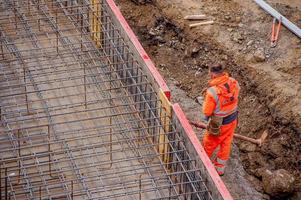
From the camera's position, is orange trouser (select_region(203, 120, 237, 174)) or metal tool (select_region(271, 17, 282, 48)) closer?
orange trouser (select_region(203, 120, 237, 174))

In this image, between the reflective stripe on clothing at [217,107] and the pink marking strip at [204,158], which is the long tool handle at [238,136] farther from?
the pink marking strip at [204,158]

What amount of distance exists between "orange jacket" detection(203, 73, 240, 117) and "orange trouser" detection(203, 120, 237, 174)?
0.34m

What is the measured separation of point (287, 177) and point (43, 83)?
12.9 feet

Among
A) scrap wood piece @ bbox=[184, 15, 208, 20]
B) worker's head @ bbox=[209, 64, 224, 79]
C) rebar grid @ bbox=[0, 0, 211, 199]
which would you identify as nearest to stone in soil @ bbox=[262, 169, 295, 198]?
rebar grid @ bbox=[0, 0, 211, 199]

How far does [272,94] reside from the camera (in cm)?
1352

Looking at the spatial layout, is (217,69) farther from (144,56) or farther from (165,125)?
(144,56)

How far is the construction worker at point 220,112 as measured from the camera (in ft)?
38.4

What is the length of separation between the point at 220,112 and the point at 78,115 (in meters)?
2.17

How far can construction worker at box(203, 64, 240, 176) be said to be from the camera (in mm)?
11719

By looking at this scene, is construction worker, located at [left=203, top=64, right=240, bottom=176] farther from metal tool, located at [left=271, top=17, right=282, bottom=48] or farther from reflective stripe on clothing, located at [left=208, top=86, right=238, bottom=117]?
metal tool, located at [left=271, top=17, right=282, bottom=48]

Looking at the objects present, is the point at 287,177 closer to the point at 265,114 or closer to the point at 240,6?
the point at 265,114

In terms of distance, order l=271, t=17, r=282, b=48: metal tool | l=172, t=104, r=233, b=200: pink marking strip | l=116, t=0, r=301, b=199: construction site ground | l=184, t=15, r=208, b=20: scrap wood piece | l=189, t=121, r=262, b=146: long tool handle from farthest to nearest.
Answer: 1. l=184, t=15, r=208, b=20: scrap wood piece
2. l=271, t=17, r=282, b=48: metal tool
3. l=116, t=0, r=301, b=199: construction site ground
4. l=189, t=121, r=262, b=146: long tool handle
5. l=172, t=104, r=233, b=200: pink marking strip

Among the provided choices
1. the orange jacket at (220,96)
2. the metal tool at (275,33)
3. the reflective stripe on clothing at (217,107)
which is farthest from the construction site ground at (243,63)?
the orange jacket at (220,96)

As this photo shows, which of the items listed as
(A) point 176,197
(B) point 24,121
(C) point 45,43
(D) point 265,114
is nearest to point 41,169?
(B) point 24,121
